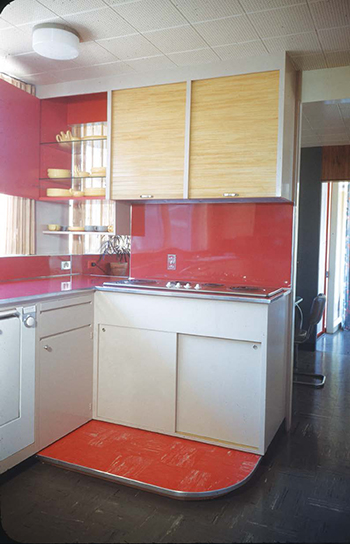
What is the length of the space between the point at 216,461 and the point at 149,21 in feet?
8.19

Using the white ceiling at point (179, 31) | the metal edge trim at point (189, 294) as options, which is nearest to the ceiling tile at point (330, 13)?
the white ceiling at point (179, 31)

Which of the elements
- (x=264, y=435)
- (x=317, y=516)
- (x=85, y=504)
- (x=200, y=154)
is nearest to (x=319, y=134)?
(x=200, y=154)

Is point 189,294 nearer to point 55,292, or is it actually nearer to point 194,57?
point 55,292

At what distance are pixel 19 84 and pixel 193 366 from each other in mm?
2623

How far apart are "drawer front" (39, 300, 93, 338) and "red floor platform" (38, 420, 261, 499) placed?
0.68 metres

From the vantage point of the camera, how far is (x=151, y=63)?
3.11m

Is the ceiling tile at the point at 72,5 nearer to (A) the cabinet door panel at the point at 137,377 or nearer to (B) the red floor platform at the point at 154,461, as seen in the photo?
(A) the cabinet door panel at the point at 137,377

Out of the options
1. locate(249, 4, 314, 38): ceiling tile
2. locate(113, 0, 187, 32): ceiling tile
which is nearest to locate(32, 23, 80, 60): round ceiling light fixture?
locate(113, 0, 187, 32): ceiling tile

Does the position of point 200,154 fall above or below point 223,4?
below

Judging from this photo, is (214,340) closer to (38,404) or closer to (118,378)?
(118,378)

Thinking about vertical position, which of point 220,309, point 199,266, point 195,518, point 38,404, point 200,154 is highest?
point 200,154

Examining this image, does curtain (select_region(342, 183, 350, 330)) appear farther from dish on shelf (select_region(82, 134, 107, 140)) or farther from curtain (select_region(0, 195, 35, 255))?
curtain (select_region(0, 195, 35, 255))

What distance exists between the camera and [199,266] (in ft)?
11.3

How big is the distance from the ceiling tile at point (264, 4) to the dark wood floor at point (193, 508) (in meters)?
2.47
